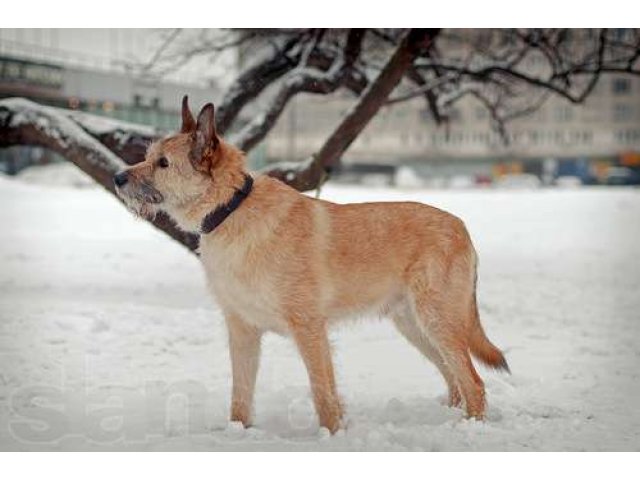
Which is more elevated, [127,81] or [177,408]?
[127,81]

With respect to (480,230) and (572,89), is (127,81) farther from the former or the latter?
(572,89)

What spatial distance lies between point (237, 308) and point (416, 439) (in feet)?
3.37

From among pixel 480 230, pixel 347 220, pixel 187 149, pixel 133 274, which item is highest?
pixel 187 149

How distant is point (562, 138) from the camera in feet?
18.9

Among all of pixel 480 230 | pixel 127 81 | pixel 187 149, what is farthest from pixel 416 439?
pixel 127 81

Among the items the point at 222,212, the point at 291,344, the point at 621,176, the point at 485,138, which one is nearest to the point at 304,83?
the point at 485,138

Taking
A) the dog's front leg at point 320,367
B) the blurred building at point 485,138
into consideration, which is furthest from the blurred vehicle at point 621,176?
the dog's front leg at point 320,367

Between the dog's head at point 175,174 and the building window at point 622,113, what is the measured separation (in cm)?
306

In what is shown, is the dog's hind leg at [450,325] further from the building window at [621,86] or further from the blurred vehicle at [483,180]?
the building window at [621,86]

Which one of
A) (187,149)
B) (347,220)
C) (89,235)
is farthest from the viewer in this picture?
(89,235)

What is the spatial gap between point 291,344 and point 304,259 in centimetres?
78

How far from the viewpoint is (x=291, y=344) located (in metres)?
4.26

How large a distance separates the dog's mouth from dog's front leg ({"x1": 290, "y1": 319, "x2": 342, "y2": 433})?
0.82m

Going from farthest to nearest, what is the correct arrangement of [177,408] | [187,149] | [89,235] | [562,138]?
[89,235] → [562,138] → [177,408] → [187,149]
